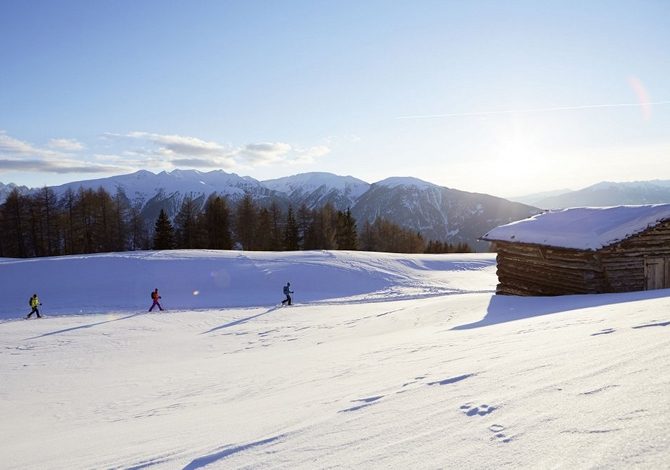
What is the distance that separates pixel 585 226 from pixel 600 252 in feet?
6.66

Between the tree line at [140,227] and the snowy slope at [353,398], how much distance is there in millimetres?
36082

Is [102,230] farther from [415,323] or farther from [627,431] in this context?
[627,431]

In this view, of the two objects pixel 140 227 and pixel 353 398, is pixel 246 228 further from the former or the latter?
pixel 353 398

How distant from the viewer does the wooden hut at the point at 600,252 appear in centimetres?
1516

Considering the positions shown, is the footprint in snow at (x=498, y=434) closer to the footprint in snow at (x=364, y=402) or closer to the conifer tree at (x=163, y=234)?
the footprint in snow at (x=364, y=402)

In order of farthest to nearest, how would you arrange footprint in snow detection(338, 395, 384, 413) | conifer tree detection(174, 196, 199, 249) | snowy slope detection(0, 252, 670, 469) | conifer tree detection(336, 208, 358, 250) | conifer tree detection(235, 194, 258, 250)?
conifer tree detection(336, 208, 358, 250) → conifer tree detection(235, 194, 258, 250) → conifer tree detection(174, 196, 199, 249) → footprint in snow detection(338, 395, 384, 413) → snowy slope detection(0, 252, 670, 469)

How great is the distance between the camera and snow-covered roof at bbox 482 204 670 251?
50.0ft

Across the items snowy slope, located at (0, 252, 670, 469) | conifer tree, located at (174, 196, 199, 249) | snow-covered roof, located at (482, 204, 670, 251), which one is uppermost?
conifer tree, located at (174, 196, 199, 249)

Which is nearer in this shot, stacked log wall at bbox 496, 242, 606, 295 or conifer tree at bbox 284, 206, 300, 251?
stacked log wall at bbox 496, 242, 606, 295

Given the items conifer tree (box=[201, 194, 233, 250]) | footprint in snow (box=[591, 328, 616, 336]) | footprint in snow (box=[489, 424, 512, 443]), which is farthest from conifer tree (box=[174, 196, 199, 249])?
footprint in snow (box=[489, 424, 512, 443])

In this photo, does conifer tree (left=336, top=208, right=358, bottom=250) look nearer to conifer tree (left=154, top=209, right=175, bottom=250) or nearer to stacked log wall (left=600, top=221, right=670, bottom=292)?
conifer tree (left=154, top=209, right=175, bottom=250)

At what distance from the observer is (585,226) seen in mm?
16625

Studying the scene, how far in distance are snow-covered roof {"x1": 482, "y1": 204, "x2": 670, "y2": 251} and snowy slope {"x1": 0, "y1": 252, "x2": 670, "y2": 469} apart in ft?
10.8

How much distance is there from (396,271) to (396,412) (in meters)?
30.3
